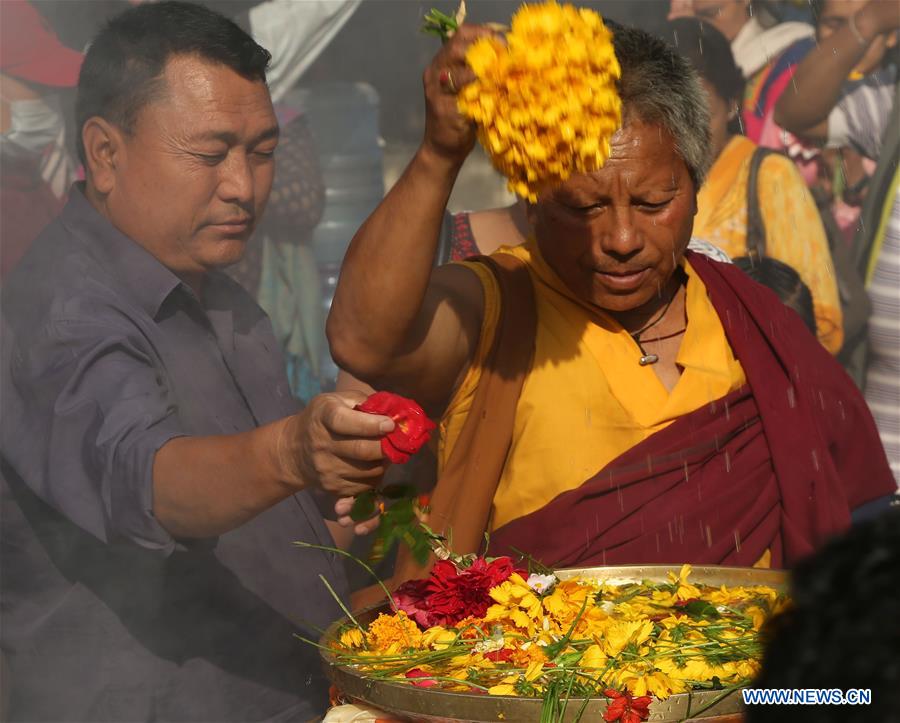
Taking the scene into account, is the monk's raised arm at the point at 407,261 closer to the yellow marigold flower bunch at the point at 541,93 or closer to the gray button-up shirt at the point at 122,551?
the yellow marigold flower bunch at the point at 541,93

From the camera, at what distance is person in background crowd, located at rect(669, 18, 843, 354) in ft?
16.2

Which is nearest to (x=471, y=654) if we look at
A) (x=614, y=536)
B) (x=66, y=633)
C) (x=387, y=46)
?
(x=614, y=536)

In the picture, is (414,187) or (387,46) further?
(387,46)

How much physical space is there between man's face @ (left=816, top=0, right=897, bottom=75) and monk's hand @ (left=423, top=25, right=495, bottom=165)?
3.48 meters

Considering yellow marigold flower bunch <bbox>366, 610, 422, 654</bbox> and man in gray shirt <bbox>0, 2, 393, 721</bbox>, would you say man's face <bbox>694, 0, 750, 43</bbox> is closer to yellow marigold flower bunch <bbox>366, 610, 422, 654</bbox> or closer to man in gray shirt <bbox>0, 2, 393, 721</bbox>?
man in gray shirt <bbox>0, 2, 393, 721</bbox>

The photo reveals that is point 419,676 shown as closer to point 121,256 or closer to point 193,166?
point 121,256

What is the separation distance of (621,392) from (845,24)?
3043 millimetres

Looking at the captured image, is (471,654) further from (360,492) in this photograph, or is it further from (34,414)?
(34,414)

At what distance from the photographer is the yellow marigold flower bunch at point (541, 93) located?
6.71ft

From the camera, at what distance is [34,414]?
3.04 meters

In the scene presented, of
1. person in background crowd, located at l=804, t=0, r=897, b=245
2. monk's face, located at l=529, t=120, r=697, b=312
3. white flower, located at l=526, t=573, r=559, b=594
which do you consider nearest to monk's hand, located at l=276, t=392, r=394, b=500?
white flower, located at l=526, t=573, r=559, b=594

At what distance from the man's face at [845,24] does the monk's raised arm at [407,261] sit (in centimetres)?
334

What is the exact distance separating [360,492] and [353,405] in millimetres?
181

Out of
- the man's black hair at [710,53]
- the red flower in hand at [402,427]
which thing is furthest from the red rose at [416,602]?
the man's black hair at [710,53]
